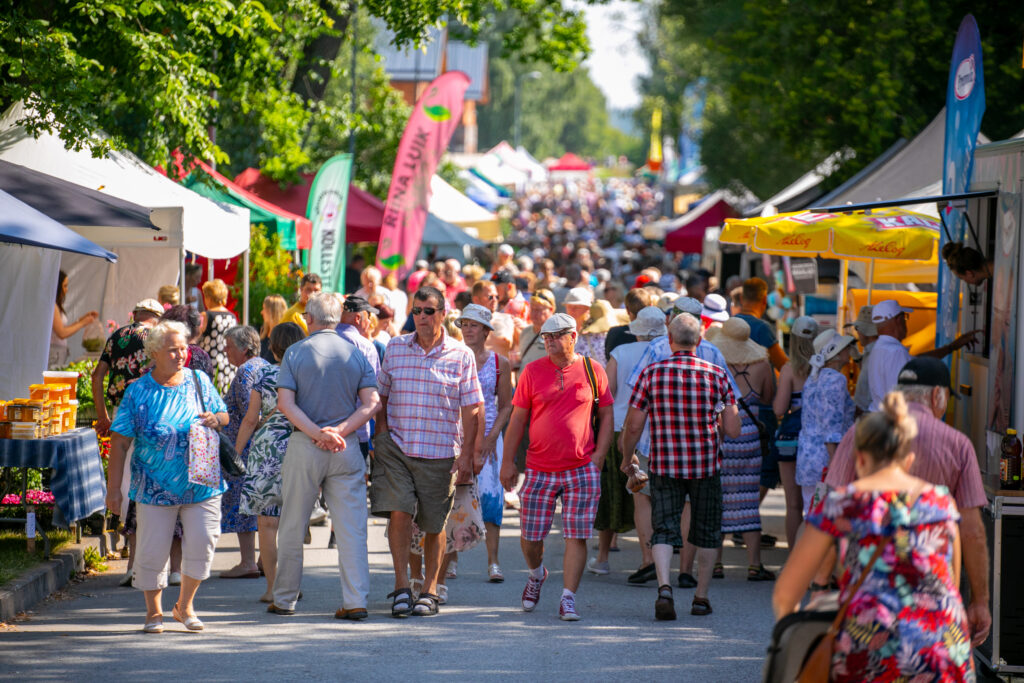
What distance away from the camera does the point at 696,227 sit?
25453 mm

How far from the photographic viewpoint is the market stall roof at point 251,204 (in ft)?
46.4

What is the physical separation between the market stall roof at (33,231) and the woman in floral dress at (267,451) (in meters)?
1.66

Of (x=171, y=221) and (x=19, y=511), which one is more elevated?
(x=171, y=221)

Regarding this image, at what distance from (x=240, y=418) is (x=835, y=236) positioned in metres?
4.63

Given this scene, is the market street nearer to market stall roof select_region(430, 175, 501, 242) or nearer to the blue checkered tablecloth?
the blue checkered tablecloth

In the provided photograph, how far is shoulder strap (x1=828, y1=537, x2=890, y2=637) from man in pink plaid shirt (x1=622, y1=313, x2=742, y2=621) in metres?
3.83

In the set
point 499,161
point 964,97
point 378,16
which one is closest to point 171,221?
point 378,16

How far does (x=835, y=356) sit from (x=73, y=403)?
5.33 m

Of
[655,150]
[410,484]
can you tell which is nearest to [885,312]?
[410,484]

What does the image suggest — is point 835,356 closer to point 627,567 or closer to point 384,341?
point 627,567

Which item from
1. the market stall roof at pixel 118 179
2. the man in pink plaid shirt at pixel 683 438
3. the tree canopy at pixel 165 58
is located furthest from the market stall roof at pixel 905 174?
the market stall roof at pixel 118 179

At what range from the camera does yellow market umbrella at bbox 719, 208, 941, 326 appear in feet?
31.7

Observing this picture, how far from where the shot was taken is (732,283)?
47.2 ft

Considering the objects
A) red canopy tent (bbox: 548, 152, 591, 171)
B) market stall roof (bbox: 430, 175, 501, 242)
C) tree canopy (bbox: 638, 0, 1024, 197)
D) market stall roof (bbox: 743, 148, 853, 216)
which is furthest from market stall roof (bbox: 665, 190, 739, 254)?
red canopy tent (bbox: 548, 152, 591, 171)
